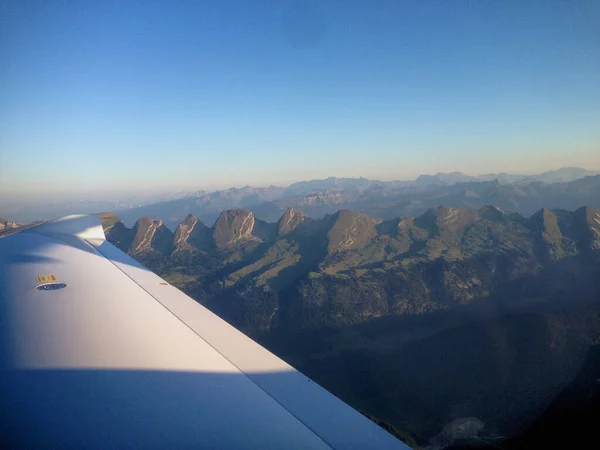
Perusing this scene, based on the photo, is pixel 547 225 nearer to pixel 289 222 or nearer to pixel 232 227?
pixel 289 222

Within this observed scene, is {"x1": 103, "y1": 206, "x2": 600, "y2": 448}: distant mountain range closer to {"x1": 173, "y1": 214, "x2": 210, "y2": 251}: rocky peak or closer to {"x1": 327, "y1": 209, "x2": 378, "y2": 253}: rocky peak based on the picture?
{"x1": 327, "y1": 209, "x2": 378, "y2": 253}: rocky peak

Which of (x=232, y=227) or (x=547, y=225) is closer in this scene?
(x=547, y=225)

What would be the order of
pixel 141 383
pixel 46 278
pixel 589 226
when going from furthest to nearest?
pixel 589 226
pixel 46 278
pixel 141 383

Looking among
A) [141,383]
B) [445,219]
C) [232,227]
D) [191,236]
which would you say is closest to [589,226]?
[445,219]

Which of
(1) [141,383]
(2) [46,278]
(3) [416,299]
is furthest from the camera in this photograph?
Result: (3) [416,299]

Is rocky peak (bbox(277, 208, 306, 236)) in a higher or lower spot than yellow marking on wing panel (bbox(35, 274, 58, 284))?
lower

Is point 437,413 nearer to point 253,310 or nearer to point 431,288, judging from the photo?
point 253,310

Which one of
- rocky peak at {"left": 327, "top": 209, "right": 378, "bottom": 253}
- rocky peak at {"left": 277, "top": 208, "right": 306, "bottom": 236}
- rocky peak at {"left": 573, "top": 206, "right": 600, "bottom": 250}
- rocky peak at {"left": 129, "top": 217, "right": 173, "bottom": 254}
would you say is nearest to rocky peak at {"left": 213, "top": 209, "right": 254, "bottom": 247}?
rocky peak at {"left": 277, "top": 208, "right": 306, "bottom": 236}
